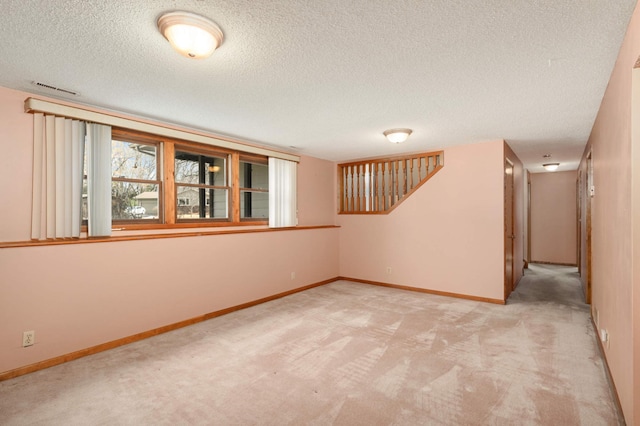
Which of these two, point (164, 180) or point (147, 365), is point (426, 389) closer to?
point (147, 365)

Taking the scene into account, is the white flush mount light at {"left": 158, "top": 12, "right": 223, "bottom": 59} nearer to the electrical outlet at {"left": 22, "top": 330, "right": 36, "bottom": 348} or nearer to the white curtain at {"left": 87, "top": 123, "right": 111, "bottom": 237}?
the white curtain at {"left": 87, "top": 123, "right": 111, "bottom": 237}

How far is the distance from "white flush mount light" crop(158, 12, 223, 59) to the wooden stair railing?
4111 mm

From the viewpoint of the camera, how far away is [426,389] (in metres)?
2.29

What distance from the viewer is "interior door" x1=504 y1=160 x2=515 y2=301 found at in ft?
15.0

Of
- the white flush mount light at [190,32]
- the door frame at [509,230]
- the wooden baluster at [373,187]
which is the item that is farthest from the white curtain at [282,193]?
the door frame at [509,230]

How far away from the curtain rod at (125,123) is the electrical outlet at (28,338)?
6.02 feet

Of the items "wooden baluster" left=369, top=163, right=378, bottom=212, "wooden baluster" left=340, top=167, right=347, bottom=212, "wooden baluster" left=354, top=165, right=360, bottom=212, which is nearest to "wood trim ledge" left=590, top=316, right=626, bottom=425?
"wooden baluster" left=369, top=163, right=378, bottom=212

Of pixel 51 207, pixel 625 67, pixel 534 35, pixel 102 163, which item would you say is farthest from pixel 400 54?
pixel 51 207

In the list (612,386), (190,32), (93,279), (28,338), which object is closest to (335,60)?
(190,32)

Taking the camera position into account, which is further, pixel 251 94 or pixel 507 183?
pixel 507 183

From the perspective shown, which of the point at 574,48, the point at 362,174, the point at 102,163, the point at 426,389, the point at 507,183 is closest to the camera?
the point at 574,48

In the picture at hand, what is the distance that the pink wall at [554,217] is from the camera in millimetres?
7582

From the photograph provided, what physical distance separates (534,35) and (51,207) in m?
3.80

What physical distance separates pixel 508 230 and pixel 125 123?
536cm
